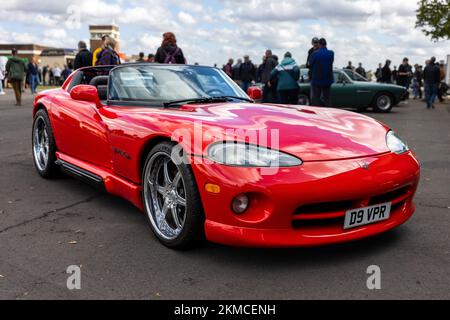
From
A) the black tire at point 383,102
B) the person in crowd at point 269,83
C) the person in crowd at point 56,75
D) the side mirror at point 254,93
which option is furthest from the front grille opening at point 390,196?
the person in crowd at point 56,75

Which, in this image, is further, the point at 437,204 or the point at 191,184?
the point at 437,204

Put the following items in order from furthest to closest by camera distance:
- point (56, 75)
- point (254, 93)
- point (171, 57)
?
1. point (56, 75)
2. point (171, 57)
3. point (254, 93)

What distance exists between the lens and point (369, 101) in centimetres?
1429

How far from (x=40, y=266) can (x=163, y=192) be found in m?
0.89

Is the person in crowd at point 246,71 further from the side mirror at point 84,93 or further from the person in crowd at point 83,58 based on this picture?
the side mirror at point 84,93

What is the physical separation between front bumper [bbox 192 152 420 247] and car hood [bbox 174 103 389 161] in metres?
0.13

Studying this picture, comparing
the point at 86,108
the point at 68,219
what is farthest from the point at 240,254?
the point at 86,108

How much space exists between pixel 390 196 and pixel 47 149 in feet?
11.5

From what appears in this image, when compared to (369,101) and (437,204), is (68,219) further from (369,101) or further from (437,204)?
(369,101)

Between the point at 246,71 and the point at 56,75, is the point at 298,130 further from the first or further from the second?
the point at 56,75

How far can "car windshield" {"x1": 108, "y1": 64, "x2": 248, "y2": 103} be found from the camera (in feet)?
13.0

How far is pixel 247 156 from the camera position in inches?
108

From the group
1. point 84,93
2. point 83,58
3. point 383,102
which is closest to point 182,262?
point 84,93
